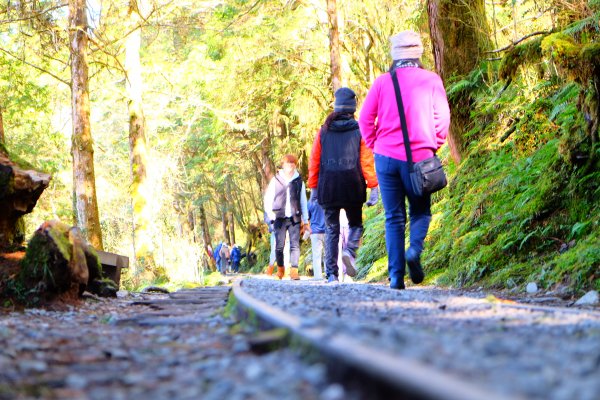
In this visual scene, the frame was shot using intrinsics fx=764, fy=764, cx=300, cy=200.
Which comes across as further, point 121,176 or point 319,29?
point 121,176

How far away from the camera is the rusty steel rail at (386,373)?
196 cm

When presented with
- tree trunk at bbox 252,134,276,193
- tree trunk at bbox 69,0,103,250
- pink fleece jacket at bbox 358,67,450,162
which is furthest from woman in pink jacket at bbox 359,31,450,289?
tree trunk at bbox 252,134,276,193

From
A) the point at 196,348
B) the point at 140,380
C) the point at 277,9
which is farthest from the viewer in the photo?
the point at 277,9

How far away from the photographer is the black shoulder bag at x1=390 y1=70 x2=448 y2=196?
7.38 m

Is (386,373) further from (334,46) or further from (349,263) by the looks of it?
(334,46)

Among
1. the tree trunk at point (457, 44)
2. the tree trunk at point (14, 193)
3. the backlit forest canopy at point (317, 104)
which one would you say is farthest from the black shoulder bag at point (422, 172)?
the tree trunk at point (457, 44)

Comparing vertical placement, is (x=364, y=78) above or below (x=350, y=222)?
above

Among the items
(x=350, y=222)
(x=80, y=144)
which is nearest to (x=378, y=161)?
(x=350, y=222)

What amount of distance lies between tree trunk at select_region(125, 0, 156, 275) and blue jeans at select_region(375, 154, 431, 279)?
11.9 m

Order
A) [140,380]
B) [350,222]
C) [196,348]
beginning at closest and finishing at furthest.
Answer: [140,380]
[196,348]
[350,222]

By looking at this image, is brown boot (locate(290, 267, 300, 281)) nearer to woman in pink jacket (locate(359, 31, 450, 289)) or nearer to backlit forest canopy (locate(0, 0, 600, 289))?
backlit forest canopy (locate(0, 0, 600, 289))

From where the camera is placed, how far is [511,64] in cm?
1027

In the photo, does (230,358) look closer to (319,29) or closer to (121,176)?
(319,29)

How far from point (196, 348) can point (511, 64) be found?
750 cm
